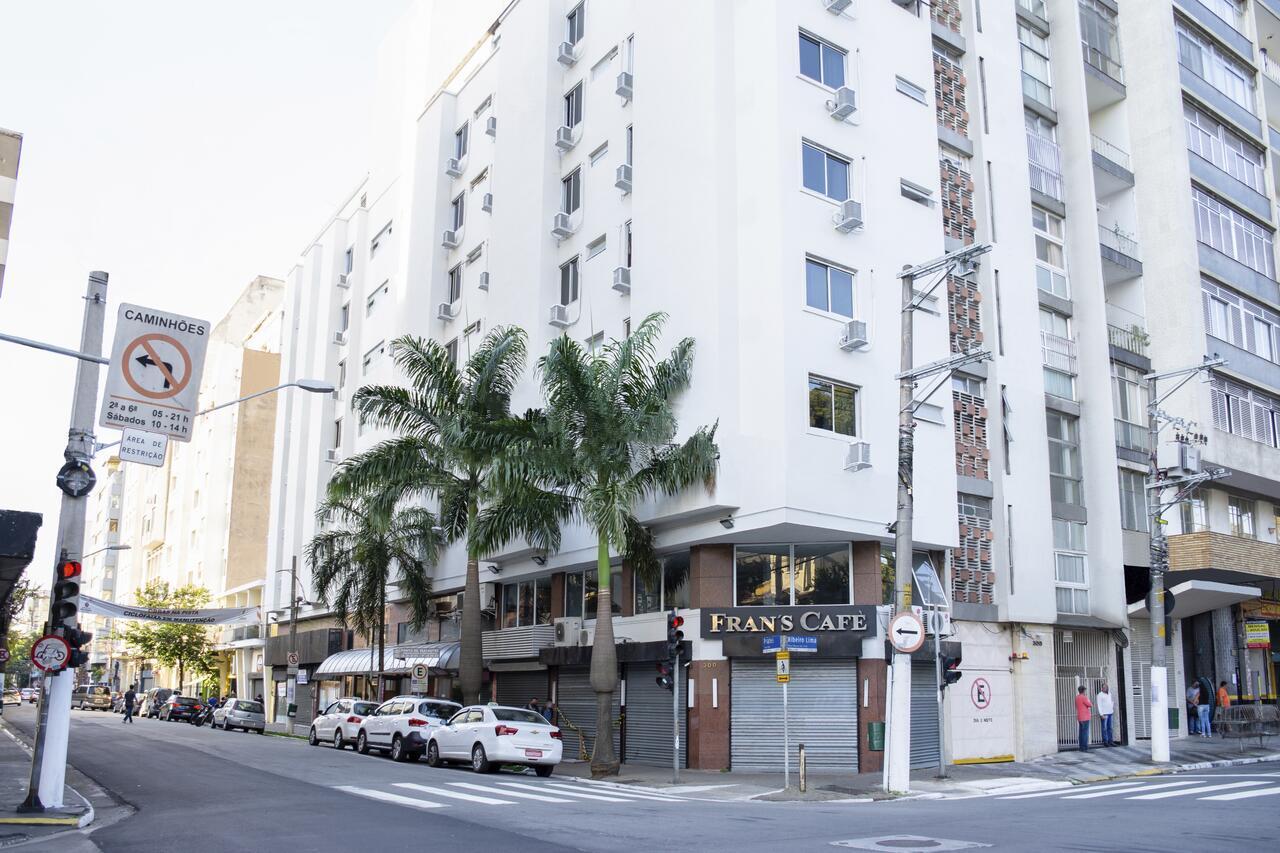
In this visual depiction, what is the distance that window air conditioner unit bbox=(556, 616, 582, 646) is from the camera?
31766 millimetres

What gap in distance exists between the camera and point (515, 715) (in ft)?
83.0

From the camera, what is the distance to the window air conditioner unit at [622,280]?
31.0 m

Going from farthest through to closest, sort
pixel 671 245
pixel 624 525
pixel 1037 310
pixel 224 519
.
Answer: pixel 224 519 < pixel 1037 310 < pixel 671 245 < pixel 624 525

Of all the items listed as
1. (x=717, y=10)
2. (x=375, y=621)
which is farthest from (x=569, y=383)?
(x=375, y=621)

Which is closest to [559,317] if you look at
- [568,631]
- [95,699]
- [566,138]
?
[566,138]

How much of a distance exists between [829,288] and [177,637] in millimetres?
58527

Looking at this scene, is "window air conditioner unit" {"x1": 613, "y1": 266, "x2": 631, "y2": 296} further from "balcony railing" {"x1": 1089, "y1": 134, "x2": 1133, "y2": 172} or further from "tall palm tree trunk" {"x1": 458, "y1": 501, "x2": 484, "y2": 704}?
"balcony railing" {"x1": 1089, "y1": 134, "x2": 1133, "y2": 172}

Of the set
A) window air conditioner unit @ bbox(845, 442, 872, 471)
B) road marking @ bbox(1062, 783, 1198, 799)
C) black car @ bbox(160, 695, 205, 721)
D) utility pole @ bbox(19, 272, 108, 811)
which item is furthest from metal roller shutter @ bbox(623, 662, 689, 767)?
black car @ bbox(160, 695, 205, 721)

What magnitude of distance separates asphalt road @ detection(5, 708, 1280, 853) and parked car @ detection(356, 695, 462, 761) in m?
3.84

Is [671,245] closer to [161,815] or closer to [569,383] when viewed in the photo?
[569,383]

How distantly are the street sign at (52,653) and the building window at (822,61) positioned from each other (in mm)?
21003

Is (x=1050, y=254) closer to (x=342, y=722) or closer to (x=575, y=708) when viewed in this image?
(x=575, y=708)

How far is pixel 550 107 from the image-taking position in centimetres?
3625

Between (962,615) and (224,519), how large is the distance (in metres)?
61.2
